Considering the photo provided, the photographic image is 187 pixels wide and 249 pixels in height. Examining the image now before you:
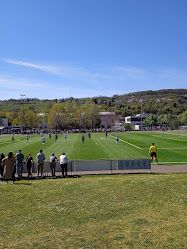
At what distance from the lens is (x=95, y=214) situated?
918 cm

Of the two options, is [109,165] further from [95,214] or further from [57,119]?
[57,119]

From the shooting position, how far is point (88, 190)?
12148 millimetres

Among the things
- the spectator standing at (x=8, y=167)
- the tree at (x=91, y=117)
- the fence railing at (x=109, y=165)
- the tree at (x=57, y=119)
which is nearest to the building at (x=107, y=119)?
the tree at (x=91, y=117)

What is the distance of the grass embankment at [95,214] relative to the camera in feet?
23.5

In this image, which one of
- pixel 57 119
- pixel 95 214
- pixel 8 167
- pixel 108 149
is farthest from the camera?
pixel 57 119

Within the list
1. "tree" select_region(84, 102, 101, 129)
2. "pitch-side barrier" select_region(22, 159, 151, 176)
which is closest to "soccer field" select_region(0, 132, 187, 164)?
"pitch-side barrier" select_region(22, 159, 151, 176)

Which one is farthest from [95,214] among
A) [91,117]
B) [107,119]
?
[107,119]

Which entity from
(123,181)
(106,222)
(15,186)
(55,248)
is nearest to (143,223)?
(106,222)

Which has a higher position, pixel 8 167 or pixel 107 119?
pixel 107 119

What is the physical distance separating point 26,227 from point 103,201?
3558 millimetres

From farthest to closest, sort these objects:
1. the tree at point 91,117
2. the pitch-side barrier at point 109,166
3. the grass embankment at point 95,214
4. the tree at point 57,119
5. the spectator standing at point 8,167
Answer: the tree at point 91,117, the tree at point 57,119, the pitch-side barrier at point 109,166, the spectator standing at point 8,167, the grass embankment at point 95,214

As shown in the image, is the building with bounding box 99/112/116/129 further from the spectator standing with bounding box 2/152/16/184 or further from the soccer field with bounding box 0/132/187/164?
the spectator standing with bounding box 2/152/16/184

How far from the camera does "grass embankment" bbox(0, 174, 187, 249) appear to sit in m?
7.18

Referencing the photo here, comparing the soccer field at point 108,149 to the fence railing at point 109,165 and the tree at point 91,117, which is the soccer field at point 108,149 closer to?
the fence railing at point 109,165
